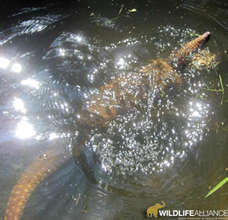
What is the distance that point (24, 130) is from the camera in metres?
2.72

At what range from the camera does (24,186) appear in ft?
7.72

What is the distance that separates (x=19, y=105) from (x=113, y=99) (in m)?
1.15

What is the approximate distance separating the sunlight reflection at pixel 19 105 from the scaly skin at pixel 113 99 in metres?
0.67

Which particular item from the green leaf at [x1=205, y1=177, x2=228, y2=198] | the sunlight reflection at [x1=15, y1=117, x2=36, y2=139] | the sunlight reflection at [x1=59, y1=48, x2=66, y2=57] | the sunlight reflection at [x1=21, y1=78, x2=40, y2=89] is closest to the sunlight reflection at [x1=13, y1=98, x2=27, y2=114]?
the sunlight reflection at [x1=15, y1=117, x2=36, y2=139]

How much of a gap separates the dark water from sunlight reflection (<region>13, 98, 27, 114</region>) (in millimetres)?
12

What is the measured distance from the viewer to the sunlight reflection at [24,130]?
2.69 meters

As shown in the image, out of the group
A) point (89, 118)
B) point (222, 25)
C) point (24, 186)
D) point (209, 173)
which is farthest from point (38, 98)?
point (222, 25)

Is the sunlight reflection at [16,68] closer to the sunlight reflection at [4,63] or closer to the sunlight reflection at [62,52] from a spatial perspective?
the sunlight reflection at [4,63]

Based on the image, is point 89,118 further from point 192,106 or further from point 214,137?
point 214,137

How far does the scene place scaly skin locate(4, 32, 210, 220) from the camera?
2.37 metres

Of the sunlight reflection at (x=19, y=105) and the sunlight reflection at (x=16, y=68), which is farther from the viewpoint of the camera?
the sunlight reflection at (x=16, y=68)
